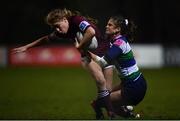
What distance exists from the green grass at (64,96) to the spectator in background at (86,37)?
69 centimetres

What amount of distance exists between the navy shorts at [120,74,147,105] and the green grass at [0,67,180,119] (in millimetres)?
399

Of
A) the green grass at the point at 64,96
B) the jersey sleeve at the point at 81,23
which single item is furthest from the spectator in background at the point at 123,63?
the green grass at the point at 64,96

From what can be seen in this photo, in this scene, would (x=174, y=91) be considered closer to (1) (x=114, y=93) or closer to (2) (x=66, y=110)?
(2) (x=66, y=110)

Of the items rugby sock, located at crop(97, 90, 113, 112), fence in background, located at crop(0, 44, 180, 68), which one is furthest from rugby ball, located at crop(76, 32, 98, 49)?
fence in background, located at crop(0, 44, 180, 68)

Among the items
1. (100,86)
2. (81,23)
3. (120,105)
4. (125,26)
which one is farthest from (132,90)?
(81,23)

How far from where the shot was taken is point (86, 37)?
23.8 ft

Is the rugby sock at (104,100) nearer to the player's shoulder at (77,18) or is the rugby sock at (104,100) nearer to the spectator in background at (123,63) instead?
the spectator in background at (123,63)

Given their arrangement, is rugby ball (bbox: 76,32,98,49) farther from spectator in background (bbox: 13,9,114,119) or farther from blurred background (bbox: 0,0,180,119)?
blurred background (bbox: 0,0,180,119)

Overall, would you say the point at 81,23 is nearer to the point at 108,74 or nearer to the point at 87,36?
the point at 87,36

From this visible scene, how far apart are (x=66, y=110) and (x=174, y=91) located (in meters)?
4.62

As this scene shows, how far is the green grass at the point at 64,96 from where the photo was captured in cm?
881

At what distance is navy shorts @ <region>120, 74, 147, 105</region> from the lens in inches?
299

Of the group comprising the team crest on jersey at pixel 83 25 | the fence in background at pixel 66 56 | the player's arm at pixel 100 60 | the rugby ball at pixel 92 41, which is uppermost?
the team crest on jersey at pixel 83 25

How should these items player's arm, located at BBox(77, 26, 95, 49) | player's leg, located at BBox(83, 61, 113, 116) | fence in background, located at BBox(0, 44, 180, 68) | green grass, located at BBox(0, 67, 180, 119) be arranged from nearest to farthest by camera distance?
1. player's arm, located at BBox(77, 26, 95, 49)
2. player's leg, located at BBox(83, 61, 113, 116)
3. green grass, located at BBox(0, 67, 180, 119)
4. fence in background, located at BBox(0, 44, 180, 68)
